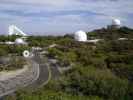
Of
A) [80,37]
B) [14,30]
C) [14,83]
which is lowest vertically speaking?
[14,83]

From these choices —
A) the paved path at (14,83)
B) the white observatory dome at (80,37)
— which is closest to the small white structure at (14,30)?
the white observatory dome at (80,37)

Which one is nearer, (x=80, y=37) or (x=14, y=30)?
(x=80, y=37)

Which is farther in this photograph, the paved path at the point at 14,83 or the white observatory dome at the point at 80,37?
the white observatory dome at the point at 80,37

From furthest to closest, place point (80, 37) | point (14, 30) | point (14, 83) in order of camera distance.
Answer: point (14, 30)
point (80, 37)
point (14, 83)

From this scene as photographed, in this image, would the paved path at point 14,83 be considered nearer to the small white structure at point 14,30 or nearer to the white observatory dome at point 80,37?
the white observatory dome at point 80,37

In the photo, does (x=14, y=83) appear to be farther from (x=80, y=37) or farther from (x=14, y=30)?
(x=14, y=30)

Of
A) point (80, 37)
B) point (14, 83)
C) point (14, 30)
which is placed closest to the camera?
point (14, 83)

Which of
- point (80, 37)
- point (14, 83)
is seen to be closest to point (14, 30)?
point (80, 37)

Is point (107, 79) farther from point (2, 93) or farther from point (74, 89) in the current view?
point (2, 93)

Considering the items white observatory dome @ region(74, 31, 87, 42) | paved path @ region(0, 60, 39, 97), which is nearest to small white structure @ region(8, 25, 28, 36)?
white observatory dome @ region(74, 31, 87, 42)

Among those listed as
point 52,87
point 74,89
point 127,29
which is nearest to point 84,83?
point 74,89

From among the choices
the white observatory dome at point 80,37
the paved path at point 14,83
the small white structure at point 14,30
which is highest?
the small white structure at point 14,30

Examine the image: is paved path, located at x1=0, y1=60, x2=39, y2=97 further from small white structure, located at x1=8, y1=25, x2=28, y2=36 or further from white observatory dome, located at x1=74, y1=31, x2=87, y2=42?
small white structure, located at x1=8, y1=25, x2=28, y2=36

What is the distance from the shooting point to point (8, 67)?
30000mm
